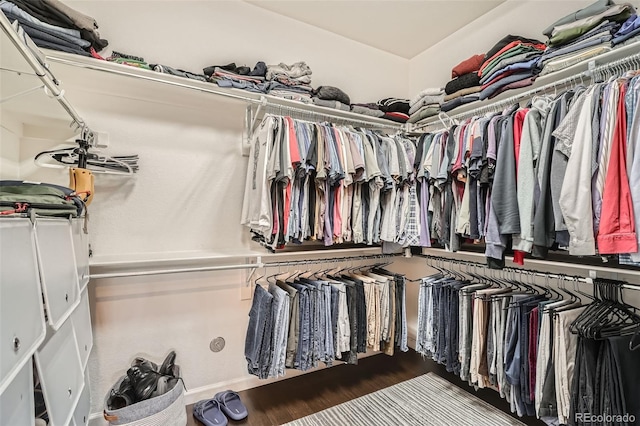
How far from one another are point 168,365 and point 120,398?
10.9 inches

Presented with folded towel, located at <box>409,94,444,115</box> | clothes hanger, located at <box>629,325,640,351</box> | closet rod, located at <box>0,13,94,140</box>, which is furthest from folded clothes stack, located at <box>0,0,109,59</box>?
clothes hanger, located at <box>629,325,640,351</box>

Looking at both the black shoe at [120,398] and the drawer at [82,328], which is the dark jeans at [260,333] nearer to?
the black shoe at [120,398]

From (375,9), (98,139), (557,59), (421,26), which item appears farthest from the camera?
(421,26)

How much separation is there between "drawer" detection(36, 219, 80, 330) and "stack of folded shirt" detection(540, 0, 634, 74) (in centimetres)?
237

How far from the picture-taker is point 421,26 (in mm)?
2514

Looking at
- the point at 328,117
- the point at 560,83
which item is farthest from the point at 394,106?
the point at 560,83

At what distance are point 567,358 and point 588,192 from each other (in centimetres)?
80

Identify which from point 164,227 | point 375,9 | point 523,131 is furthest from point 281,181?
point 375,9

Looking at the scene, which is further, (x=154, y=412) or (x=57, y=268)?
(x=154, y=412)

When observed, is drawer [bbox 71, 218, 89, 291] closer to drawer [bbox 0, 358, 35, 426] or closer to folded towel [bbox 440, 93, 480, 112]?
drawer [bbox 0, 358, 35, 426]

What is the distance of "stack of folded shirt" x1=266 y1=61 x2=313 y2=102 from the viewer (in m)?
2.05

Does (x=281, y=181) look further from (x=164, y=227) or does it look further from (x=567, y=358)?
(x=567, y=358)

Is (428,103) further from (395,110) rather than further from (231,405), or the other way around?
(231,405)

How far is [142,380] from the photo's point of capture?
5.32 feet
